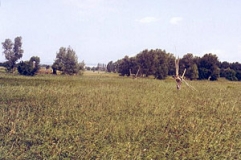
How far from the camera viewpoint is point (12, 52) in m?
54.9

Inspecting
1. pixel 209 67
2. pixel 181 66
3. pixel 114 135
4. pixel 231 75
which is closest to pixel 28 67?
pixel 181 66

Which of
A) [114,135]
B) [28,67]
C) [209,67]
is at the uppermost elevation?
[209,67]

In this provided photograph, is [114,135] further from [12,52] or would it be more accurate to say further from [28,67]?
[12,52]

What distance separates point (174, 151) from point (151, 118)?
318cm

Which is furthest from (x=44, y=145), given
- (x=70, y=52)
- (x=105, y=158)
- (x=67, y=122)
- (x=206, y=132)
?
(x=70, y=52)

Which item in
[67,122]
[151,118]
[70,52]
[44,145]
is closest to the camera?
[44,145]

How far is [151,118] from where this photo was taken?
9.97 m

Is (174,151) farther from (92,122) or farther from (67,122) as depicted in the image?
(67,122)

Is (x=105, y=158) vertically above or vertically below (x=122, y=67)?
below

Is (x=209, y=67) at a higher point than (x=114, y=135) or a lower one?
higher

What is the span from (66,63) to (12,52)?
13.2 m

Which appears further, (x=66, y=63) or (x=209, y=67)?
(x=209, y=67)

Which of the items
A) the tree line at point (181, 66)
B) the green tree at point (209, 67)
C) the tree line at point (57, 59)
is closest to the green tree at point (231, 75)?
the tree line at point (181, 66)

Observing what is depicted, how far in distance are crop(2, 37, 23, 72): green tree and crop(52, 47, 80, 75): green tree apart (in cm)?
Result: 952
